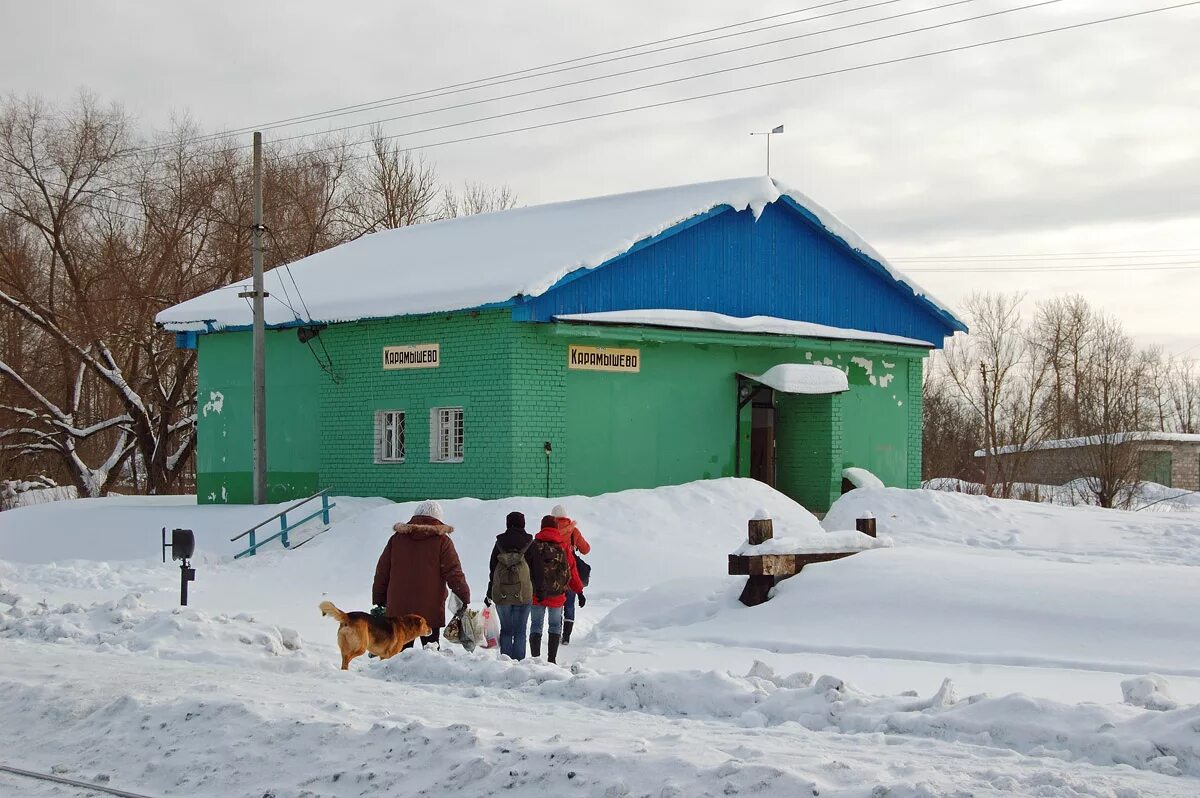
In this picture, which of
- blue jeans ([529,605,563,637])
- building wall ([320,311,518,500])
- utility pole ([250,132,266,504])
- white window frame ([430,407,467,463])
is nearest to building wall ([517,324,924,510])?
building wall ([320,311,518,500])

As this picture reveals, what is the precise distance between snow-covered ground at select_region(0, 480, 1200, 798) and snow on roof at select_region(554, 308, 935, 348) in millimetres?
4291

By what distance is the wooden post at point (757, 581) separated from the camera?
15.4 m

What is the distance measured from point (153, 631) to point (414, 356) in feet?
40.2

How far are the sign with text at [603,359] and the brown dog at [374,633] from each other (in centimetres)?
1301

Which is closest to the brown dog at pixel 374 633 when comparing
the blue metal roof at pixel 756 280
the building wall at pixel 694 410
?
the blue metal roof at pixel 756 280

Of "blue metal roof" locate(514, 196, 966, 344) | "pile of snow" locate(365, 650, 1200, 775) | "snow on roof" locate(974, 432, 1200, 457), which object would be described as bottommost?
"pile of snow" locate(365, 650, 1200, 775)

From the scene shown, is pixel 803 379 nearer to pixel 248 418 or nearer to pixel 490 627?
pixel 248 418

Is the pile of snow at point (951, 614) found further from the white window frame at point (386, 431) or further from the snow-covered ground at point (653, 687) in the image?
the white window frame at point (386, 431)

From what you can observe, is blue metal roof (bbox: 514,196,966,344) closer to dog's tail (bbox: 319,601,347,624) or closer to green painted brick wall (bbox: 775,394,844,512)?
green painted brick wall (bbox: 775,394,844,512)

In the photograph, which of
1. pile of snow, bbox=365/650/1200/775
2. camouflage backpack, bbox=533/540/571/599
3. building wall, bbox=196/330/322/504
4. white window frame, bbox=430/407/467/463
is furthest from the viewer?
building wall, bbox=196/330/322/504

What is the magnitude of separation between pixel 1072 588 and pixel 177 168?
39.8 meters

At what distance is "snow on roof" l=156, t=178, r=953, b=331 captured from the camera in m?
25.2

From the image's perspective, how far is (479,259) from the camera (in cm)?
2777

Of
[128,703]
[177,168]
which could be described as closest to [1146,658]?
[128,703]
